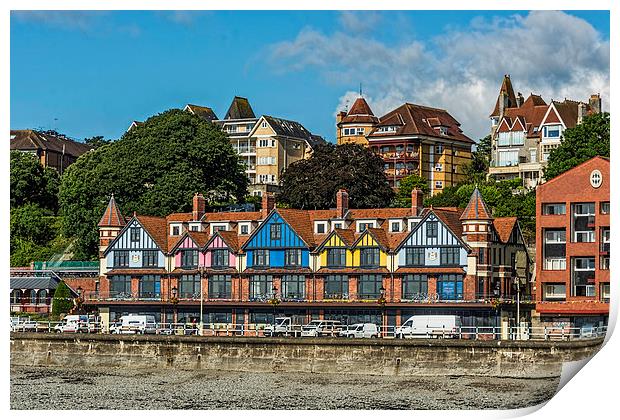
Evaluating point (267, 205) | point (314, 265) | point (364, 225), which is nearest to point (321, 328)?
point (314, 265)

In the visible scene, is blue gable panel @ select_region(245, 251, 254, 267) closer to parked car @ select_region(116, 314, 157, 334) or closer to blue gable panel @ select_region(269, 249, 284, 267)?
blue gable panel @ select_region(269, 249, 284, 267)

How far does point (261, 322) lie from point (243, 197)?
17.4 metres

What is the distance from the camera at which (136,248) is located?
70000 mm

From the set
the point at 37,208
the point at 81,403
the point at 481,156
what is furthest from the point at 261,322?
the point at 481,156

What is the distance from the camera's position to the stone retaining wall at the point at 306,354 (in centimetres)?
5478

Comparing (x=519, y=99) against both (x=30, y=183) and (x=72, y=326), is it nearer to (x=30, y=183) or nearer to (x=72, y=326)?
(x=30, y=183)

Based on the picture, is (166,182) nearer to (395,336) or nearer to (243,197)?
(243,197)

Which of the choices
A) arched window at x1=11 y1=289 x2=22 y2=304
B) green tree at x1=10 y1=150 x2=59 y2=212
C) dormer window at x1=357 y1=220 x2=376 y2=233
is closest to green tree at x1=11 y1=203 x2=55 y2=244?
green tree at x1=10 y1=150 x2=59 y2=212

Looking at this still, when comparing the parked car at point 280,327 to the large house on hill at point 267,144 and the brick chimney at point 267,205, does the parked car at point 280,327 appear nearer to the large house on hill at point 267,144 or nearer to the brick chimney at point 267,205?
the brick chimney at point 267,205

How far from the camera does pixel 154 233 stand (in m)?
70.1

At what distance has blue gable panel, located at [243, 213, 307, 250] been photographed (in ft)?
220

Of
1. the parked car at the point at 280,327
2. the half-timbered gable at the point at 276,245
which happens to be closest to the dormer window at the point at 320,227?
the half-timbered gable at the point at 276,245

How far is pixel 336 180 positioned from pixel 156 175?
9.37m

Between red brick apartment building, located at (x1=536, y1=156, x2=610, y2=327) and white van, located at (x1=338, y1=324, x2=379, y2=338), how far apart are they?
23.5 ft
